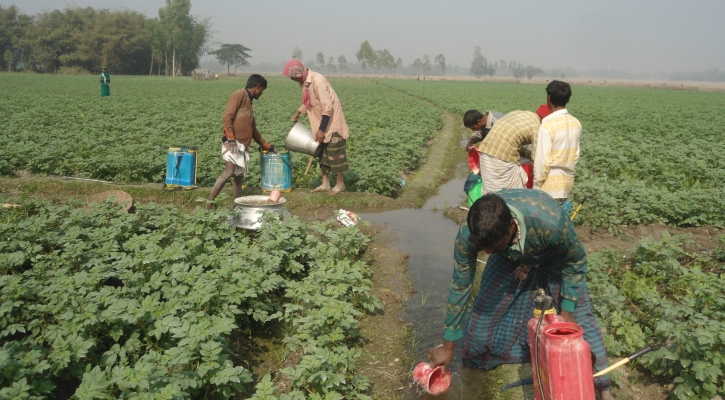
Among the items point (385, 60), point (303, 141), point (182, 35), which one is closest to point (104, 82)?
point (303, 141)

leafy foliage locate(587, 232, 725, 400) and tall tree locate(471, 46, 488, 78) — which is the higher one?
tall tree locate(471, 46, 488, 78)

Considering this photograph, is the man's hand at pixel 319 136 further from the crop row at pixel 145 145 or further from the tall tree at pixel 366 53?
the tall tree at pixel 366 53

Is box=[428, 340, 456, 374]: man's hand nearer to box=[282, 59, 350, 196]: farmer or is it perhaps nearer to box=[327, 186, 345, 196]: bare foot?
box=[282, 59, 350, 196]: farmer

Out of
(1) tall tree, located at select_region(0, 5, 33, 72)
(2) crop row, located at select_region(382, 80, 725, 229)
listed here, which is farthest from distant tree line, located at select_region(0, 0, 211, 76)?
(2) crop row, located at select_region(382, 80, 725, 229)

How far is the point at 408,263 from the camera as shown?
5793mm

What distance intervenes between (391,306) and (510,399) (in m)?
1.52

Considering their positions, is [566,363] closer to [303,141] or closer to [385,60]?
[303,141]

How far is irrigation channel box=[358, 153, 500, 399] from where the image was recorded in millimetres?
3748

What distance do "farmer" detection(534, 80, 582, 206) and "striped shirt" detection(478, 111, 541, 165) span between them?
280mm

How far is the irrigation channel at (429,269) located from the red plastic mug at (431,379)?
1.03ft

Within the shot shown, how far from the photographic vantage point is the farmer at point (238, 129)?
672cm

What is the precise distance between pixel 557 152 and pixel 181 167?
5.43 meters

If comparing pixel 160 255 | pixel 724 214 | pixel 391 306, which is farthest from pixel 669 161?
pixel 160 255

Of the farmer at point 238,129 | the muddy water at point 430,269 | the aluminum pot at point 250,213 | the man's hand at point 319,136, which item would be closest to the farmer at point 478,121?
the muddy water at point 430,269
